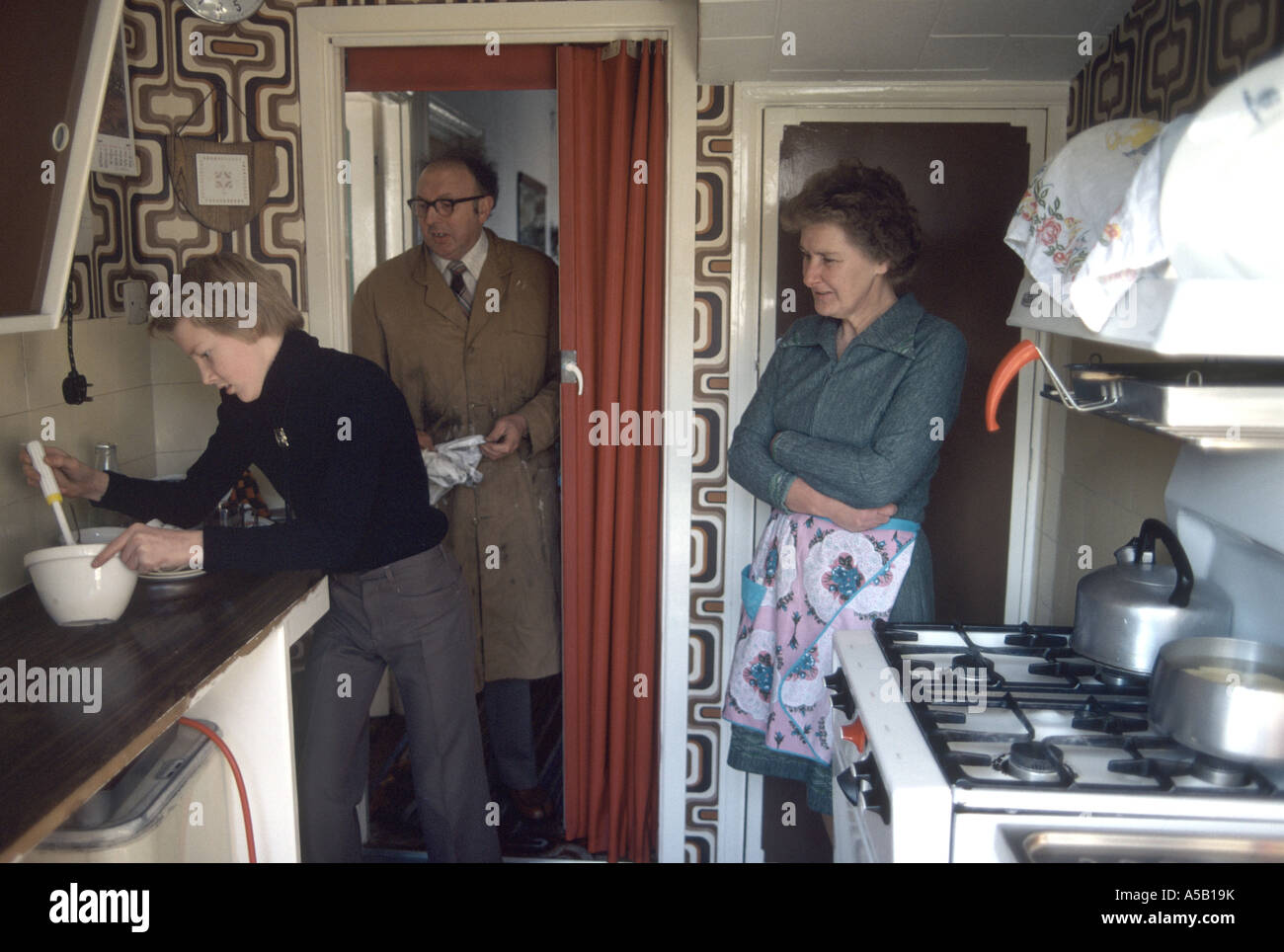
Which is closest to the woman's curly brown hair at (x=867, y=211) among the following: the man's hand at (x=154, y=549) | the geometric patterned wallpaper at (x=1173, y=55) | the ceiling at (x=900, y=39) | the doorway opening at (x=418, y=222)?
the ceiling at (x=900, y=39)

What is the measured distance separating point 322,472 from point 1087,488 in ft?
5.12

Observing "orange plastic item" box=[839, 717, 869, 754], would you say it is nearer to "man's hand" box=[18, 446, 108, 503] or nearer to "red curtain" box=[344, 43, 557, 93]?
"man's hand" box=[18, 446, 108, 503]

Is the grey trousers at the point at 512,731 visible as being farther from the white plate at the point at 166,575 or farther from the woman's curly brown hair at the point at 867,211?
the woman's curly brown hair at the point at 867,211

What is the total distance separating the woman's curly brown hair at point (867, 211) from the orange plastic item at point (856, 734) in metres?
0.92

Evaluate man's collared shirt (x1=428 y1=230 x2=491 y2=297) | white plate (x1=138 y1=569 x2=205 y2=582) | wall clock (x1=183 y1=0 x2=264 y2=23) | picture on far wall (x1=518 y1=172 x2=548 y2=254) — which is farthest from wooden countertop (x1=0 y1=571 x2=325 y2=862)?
picture on far wall (x1=518 y1=172 x2=548 y2=254)

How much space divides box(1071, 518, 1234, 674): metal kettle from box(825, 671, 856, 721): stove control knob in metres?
0.33

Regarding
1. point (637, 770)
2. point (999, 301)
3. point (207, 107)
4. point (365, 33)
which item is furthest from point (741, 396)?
point (207, 107)

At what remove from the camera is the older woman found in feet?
6.42

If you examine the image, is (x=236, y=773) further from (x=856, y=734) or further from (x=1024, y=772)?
(x=1024, y=772)

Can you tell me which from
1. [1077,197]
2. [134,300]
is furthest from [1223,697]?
[134,300]

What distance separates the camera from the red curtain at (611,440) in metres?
2.47

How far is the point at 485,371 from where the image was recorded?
2707 mm

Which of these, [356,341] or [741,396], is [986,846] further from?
[356,341]

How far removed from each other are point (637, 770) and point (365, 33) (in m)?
1.93
